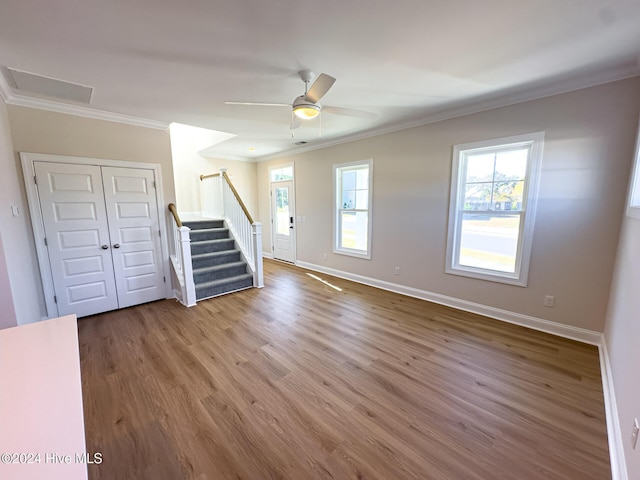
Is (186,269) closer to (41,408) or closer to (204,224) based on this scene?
(204,224)

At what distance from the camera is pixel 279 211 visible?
6.36 m

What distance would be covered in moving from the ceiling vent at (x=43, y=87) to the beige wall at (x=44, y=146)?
0.33m

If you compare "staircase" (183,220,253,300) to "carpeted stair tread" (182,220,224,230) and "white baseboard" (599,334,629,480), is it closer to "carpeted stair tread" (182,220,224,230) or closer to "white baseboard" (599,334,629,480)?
"carpeted stair tread" (182,220,224,230)

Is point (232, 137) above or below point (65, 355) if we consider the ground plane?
above

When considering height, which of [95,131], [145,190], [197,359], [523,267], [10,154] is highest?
[95,131]

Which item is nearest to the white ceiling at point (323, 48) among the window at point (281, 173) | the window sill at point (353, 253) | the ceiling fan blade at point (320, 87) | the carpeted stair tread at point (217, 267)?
the ceiling fan blade at point (320, 87)

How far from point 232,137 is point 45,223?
2774mm

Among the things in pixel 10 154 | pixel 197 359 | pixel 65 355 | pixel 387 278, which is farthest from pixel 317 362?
pixel 10 154

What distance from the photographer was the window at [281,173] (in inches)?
231

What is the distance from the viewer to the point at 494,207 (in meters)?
3.21

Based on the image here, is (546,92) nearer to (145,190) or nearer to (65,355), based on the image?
(65,355)

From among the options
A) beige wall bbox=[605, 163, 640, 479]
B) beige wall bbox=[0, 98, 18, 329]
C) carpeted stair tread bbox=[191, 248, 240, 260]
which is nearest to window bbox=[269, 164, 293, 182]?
carpeted stair tread bbox=[191, 248, 240, 260]

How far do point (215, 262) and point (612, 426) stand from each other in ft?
15.3

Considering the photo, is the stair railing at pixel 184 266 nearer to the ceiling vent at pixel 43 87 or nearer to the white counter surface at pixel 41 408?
the ceiling vent at pixel 43 87
